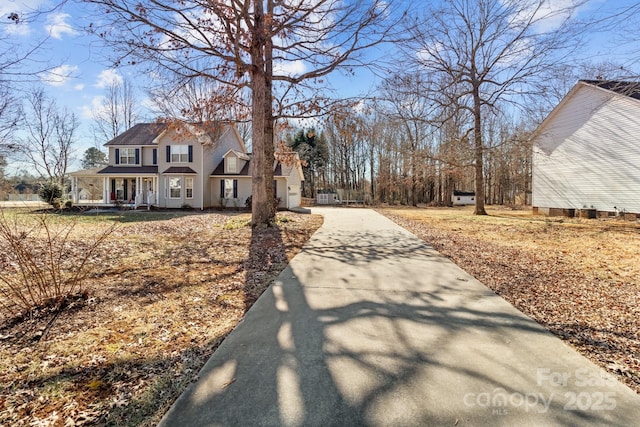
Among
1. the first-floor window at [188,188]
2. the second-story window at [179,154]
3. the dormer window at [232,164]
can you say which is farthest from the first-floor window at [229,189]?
the second-story window at [179,154]

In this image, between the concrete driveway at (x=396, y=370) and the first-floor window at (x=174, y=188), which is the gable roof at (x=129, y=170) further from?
the concrete driveway at (x=396, y=370)

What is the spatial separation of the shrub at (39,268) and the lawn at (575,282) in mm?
5325

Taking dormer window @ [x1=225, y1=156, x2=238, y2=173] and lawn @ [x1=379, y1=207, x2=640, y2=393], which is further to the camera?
dormer window @ [x1=225, y1=156, x2=238, y2=173]

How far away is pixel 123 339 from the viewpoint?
120 inches

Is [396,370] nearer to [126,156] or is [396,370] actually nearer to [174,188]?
[174,188]

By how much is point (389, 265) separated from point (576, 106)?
19200mm

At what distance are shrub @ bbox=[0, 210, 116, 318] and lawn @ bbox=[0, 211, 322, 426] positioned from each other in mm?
169

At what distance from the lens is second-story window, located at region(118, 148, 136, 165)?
24.0 meters

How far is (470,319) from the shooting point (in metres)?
3.58

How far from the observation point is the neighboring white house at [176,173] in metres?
22.7

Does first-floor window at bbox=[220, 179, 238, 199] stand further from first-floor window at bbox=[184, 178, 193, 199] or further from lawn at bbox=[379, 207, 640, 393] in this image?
lawn at bbox=[379, 207, 640, 393]

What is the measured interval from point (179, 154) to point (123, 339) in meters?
22.2

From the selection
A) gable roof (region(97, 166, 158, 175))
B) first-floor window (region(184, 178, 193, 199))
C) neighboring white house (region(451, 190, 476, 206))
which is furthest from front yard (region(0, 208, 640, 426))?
neighboring white house (region(451, 190, 476, 206))

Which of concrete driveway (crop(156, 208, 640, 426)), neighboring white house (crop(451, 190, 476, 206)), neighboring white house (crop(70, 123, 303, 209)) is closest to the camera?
concrete driveway (crop(156, 208, 640, 426))
